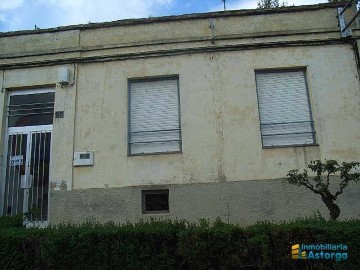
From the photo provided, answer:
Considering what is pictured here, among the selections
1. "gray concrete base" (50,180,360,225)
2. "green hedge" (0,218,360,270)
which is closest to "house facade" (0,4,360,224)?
"gray concrete base" (50,180,360,225)

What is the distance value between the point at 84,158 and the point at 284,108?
498 cm

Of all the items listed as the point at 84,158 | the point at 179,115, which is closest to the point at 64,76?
the point at 84,158

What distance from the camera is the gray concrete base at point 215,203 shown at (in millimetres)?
8477

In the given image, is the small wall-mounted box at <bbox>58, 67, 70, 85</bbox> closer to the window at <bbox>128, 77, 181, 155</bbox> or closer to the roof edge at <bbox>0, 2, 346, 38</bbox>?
the roof edge at <bbox>0, 2, 346, 38</bbox>

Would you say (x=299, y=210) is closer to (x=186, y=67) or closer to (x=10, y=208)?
(x=186, y=67)

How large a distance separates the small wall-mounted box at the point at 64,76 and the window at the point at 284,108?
475 cm

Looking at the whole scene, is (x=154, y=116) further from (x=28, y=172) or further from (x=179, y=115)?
(x=28, y=172)

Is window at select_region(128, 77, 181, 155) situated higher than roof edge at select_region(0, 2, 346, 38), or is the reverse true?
roof edge at select_region(0, 2, 346, 38)

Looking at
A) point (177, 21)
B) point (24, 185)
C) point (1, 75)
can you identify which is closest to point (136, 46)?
point (177, 21)

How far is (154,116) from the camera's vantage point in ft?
31.1

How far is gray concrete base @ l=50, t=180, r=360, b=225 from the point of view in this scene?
8477 mm

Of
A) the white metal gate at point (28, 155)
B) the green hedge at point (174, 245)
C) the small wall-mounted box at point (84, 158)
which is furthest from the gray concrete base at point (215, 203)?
the green hedge at point (174, 245)

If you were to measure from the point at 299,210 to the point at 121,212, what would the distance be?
13.1ft

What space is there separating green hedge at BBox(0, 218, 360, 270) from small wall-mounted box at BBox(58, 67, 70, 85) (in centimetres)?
402
